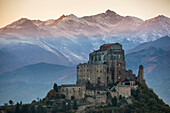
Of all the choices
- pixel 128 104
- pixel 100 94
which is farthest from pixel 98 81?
pixel 128 104

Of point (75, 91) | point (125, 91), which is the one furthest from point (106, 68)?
point (75, 91)

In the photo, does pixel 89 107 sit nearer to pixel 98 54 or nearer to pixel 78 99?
pixel 78 99

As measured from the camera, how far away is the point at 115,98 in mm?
152625

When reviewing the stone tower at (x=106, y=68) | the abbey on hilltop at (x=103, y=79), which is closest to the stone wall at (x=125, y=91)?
the abbey on hilltop at (x=103, y=79)

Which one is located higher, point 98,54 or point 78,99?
point 98,54

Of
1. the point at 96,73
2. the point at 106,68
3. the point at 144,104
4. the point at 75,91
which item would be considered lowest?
the point at 144,104

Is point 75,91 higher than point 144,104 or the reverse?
higher

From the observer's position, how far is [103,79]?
16525 cm

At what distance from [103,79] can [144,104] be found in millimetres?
21646

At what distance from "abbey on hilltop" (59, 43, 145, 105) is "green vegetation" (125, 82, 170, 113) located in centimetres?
346

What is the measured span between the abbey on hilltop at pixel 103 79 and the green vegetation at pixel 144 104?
11.3 ft

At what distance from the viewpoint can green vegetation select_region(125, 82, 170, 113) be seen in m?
149

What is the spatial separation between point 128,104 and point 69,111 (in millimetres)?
22587

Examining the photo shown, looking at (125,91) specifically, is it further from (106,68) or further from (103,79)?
(106,68)
